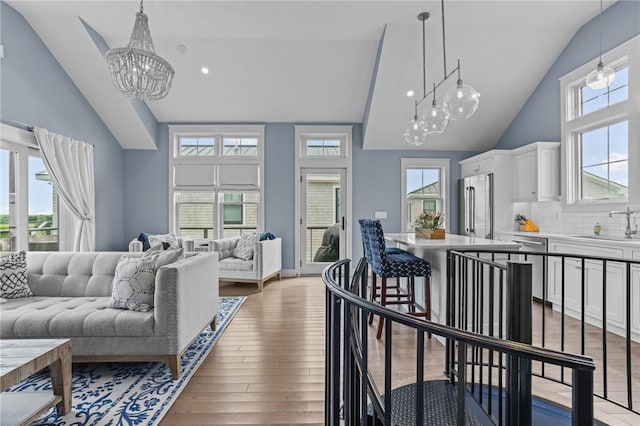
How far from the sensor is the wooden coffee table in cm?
157

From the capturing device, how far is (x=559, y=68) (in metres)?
4.41

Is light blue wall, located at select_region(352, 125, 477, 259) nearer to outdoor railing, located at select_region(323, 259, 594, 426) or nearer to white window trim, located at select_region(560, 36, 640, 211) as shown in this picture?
white window trim, located at select_region(560, 36, 640, 211)

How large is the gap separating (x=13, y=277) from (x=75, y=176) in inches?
87.2

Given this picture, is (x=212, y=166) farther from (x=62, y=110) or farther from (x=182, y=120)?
(x=62, y=110)

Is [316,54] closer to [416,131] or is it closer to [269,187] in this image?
[416,131]

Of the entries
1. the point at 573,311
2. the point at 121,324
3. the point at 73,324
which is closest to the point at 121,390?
the point at 121,324

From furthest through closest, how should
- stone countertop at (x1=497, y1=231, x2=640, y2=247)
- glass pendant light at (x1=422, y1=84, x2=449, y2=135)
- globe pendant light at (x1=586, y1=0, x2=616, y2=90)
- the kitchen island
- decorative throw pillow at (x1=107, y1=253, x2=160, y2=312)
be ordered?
glass pendant light at (x1=422, y1=84, x2=449, y2=135) < stone countertop at (x1=497, y1=231, x2=640, y2=247) < the kitchen island < globe pendant light at (x1=586, y1=0, x2=616, y2=90) < decorative throw pillow at (x1=107, y1=253, x2=160, y2=312)

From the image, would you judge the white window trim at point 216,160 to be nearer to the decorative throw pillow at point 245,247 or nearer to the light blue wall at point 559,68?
the decorative throw pillow at point 245,247

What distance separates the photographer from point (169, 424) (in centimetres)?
179

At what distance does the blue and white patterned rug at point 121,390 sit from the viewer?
6.00 feet

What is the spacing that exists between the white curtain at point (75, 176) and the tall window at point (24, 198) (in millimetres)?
184

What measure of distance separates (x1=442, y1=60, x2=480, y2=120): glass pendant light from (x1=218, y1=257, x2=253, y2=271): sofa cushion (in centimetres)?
350

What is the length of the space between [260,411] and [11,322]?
74.2 inches

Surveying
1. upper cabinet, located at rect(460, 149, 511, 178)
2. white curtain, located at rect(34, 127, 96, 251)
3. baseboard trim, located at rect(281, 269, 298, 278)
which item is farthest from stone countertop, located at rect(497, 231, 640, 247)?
white curtain, located at rect(34, 127, 96, 251)
